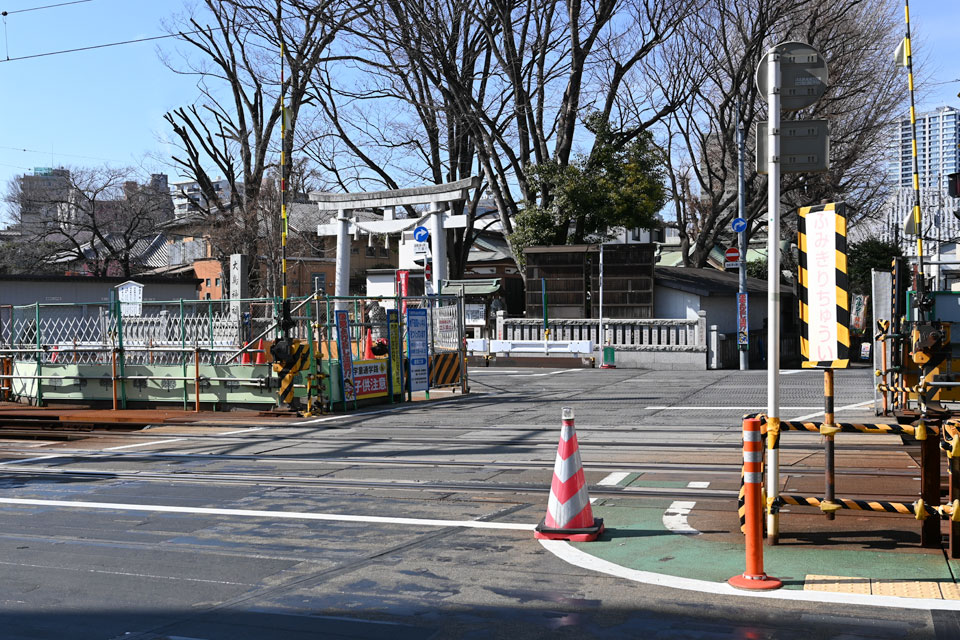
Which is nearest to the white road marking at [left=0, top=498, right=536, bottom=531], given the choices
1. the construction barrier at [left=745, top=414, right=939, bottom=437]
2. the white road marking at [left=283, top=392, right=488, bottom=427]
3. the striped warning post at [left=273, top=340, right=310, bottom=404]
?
the construction barrier at [left=745, top=414, right=939, bottom=437]

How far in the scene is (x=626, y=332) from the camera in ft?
104

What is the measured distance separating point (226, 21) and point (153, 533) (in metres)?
36.6

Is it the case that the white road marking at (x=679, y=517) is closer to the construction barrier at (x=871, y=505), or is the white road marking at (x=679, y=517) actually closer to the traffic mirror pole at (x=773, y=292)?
the traffic mirror pole at (x=773, y=292)

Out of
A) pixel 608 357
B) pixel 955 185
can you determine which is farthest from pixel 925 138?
pixel 955 185

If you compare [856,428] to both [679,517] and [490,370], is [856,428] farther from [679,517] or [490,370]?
[490,370]

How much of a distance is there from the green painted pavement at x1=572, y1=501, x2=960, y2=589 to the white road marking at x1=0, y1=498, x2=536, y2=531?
0.97 m

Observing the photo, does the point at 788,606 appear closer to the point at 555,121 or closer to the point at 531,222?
the point at 531,222

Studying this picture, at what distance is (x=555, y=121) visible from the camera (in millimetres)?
37625

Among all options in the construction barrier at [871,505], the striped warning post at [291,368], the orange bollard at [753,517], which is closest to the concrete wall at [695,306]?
the striped warning post at [291,368]

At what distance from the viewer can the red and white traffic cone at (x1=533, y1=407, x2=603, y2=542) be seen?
7.68 meters

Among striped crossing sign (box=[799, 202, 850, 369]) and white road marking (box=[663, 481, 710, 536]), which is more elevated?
striped crossing sign (box=[799, 202, 850, 369])

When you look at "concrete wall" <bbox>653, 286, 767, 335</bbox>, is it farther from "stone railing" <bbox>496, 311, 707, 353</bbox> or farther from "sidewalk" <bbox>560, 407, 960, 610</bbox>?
"sidewalk" <bbox>560, 407, 960, 610</bbox>

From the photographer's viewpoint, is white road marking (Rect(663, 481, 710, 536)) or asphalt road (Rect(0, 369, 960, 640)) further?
white road marking (Rect(663, 481, 710, 536))

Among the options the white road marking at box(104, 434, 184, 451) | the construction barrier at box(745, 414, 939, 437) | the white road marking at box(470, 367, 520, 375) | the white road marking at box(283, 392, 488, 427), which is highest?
the construction barrier at box(745, 414, 939, 437)
